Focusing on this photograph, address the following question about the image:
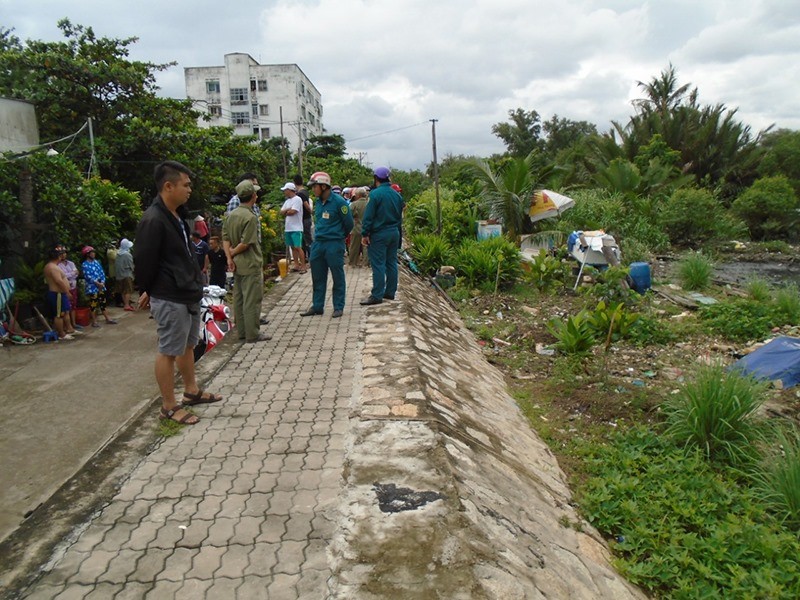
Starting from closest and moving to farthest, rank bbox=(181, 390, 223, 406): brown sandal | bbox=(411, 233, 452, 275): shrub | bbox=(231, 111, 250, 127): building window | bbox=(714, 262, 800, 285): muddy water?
bbox=(181, 390, 223, 406): brown sandal < bbox=(411, 233, 452, 275): shrub < bbox=(714, 262, 800, 285): muddy water < bbox=(231, 111, 250, 127): building window

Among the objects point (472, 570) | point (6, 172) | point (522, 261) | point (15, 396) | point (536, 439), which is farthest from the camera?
point (522, 261)

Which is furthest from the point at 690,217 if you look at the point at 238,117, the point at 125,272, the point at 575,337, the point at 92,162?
the point at 238,117

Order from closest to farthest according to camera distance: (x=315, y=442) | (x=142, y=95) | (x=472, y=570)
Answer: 1. (x=472, y=570)
2. (x=315, y=442)
3. (x=142, y=95)

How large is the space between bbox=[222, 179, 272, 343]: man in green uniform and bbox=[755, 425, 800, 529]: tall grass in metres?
4.84

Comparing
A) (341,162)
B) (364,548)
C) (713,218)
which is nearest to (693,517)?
(364,548)

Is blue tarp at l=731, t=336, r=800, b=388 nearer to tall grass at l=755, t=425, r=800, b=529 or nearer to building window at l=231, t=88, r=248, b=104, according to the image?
tall grass at l=755, t=425, r=800, b=529

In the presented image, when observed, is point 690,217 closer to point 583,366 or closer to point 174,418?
point 583,366

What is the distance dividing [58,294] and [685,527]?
898cm

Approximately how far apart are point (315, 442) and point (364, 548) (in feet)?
3.83

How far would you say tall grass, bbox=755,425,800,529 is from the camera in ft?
12.7

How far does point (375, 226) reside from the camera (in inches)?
269

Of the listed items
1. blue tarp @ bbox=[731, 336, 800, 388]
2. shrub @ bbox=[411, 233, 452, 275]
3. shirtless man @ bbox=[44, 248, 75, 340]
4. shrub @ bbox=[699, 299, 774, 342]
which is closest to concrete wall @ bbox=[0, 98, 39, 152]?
shirtless man @ bbox=[44, 248, 75, 340]

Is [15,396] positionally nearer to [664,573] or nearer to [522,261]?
[664,573]

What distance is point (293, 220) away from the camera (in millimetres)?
9758
